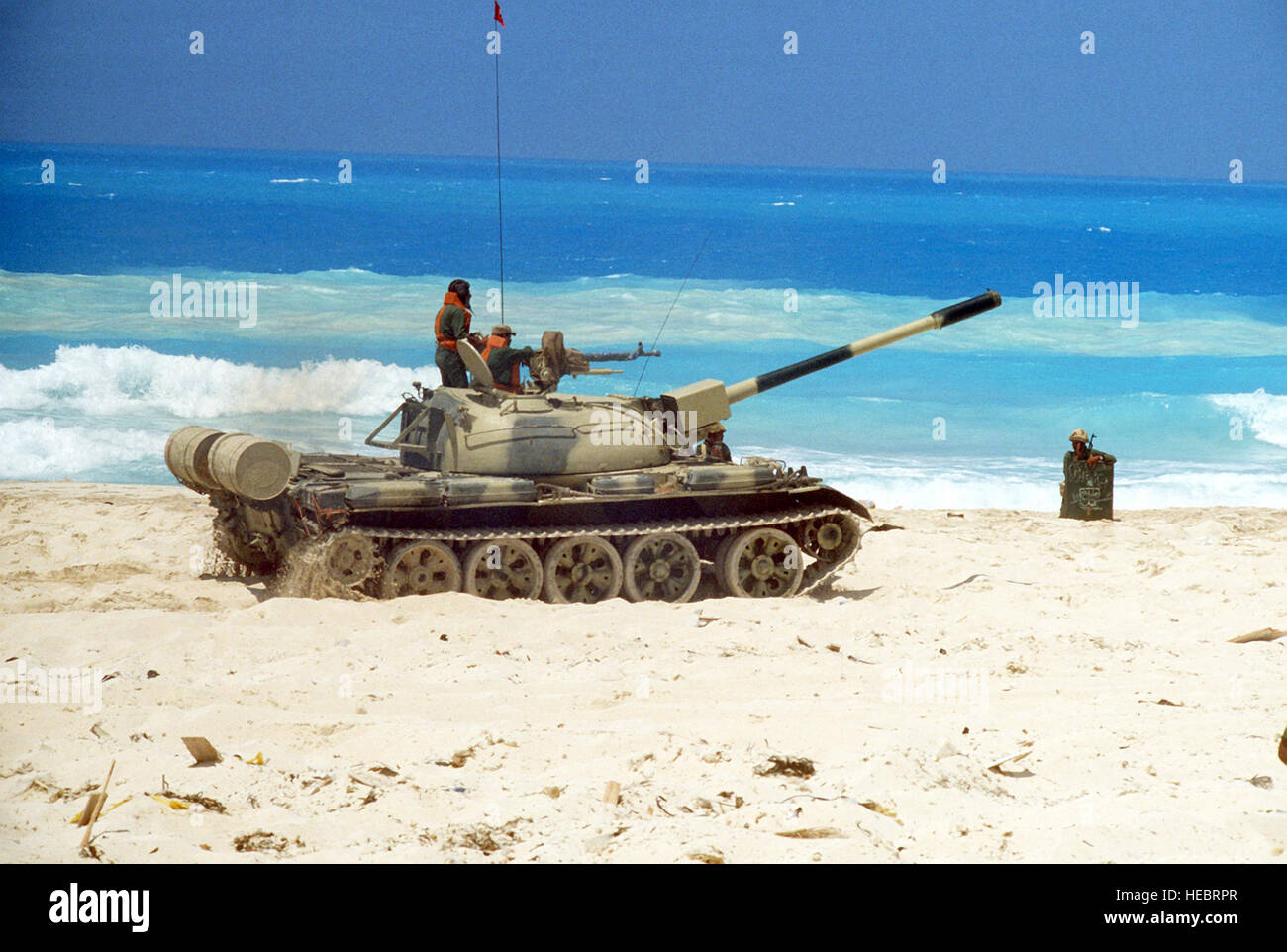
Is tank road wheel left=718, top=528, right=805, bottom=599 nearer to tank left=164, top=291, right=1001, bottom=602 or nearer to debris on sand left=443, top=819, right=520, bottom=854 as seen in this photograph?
tank left=164, top=291, right=1001, bottom=602

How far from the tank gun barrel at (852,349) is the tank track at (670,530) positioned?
1.45 meters

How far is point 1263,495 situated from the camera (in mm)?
23266

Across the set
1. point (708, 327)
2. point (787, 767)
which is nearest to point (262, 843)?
point (787, 767)

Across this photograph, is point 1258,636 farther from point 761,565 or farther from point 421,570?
point 421,570

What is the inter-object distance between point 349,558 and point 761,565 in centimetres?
405

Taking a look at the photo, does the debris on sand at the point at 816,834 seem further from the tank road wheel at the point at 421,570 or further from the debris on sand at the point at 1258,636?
the tank road wheel at the point at 421,570

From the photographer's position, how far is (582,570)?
43.9 feet

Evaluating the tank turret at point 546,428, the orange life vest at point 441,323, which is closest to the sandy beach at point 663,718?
the tank turret at point 546,428

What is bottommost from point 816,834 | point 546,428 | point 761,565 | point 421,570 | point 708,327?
point 816,834
